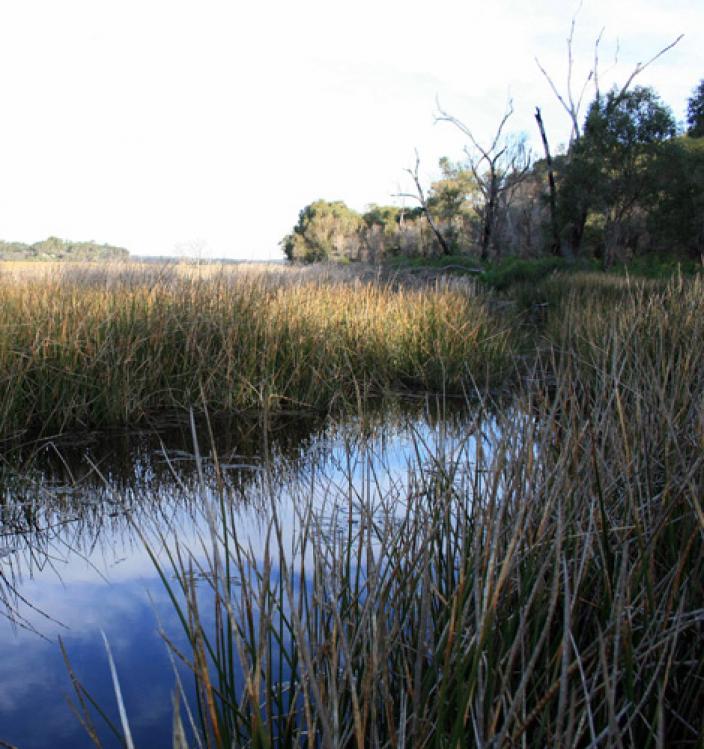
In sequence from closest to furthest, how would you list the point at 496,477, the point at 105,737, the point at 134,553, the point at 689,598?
the point at 496,477 < the point at 689,598 < the point at 105,737 < the point at 134,553

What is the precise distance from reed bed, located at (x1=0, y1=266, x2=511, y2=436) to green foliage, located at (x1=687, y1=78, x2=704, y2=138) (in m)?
19.1

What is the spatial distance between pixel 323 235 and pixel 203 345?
34.3 m

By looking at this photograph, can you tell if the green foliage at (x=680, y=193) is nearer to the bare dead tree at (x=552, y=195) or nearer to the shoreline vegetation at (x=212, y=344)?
the bare dead tree at (x=552, y=195)

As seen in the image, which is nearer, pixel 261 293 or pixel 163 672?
pixel 163 672

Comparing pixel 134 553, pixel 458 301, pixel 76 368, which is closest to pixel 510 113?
pixel 458 301

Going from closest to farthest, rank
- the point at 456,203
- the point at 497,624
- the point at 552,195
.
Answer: the point at 497,624, the point at 552,195, the point at 456,203

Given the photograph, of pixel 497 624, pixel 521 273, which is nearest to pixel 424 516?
pixel 497 624

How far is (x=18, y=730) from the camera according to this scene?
5.91 ft

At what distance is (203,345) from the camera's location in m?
4.91

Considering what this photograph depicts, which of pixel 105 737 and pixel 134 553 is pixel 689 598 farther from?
pixel 134 553

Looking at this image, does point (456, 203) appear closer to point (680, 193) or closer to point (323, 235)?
point (323, 235)

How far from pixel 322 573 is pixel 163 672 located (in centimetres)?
102

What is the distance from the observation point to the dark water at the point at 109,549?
1.87 m

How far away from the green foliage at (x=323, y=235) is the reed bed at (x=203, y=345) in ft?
95.9
